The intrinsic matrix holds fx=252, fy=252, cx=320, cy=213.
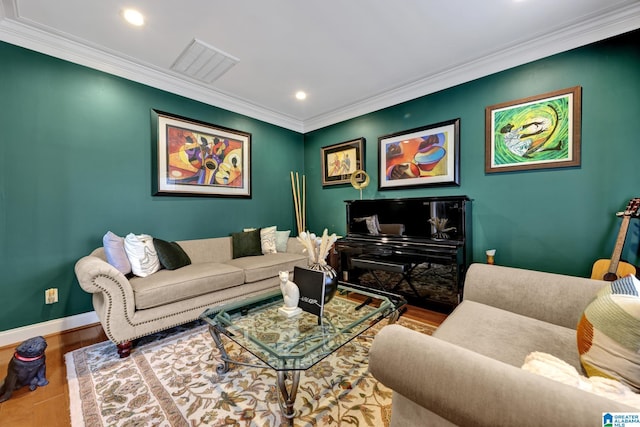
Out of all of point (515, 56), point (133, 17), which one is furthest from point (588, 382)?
point (133, 17)

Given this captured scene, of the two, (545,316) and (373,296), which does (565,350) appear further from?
(373,296)

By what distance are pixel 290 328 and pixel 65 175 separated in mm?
2497

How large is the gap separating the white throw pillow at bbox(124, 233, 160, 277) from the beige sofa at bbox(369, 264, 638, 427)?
229 cm

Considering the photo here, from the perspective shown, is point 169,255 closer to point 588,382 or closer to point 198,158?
point 198,158

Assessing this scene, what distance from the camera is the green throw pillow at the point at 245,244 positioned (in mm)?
3178

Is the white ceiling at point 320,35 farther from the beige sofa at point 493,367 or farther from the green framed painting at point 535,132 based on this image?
the beige sofa at point 493,367

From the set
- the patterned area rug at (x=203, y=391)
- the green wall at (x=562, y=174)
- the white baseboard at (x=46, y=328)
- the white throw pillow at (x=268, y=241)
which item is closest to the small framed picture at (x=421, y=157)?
the green wall at (x=562, y=174)

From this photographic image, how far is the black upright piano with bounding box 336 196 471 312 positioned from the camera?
98.4 inches

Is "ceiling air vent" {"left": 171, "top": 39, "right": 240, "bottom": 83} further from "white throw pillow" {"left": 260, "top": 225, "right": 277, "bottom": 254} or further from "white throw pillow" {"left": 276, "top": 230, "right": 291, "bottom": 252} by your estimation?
"white throw pillow" {"left": 276, "top": 230, "right": 291, "bottom": 252}

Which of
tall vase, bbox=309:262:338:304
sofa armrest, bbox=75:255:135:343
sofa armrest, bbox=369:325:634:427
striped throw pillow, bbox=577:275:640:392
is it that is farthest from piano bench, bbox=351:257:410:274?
sofa armrest, bbox=75:255:135:343

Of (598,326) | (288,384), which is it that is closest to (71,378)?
(288,384)

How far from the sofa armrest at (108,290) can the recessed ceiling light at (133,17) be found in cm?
190

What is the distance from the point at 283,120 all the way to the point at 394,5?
8.09 feet

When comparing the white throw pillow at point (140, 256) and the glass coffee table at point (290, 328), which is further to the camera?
the white throw pillow at point (140, 256)
